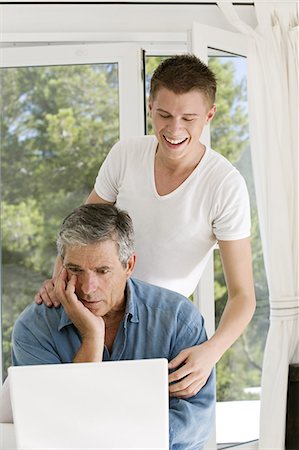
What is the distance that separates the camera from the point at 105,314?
2.51 meters

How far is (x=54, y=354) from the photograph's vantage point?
242 centimetres

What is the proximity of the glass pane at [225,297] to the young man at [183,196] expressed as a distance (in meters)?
1.22

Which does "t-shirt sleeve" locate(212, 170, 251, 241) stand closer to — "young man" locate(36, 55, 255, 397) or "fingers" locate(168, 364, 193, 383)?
"young man" locate(36, 55, 255, 397)

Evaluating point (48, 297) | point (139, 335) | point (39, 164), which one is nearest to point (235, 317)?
point (139, 335)

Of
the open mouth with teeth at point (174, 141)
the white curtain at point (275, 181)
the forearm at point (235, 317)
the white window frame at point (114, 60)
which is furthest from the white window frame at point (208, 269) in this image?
the open mouth with teeth at point (174, 141)

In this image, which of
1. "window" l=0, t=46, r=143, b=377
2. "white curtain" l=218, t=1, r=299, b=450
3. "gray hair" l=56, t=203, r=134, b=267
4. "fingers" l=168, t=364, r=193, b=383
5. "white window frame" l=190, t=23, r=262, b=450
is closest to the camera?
"fingers" l=168, t=364, r=193, b=383

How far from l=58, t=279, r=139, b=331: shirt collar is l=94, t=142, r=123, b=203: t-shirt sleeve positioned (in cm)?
50

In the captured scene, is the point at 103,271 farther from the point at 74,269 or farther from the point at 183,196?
the point at 183,196

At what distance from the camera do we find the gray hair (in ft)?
7.84

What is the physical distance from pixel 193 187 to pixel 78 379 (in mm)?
1040

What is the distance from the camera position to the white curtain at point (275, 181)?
3.81 meters

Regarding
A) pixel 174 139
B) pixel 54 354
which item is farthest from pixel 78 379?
pixel 174 139

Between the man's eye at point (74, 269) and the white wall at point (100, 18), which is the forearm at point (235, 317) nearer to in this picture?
the man's eye at point (74, 269)

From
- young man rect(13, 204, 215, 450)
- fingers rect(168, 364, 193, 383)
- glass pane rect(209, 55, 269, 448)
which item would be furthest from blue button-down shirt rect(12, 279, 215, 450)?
glass pane rect(209, 55, 269, 448)
